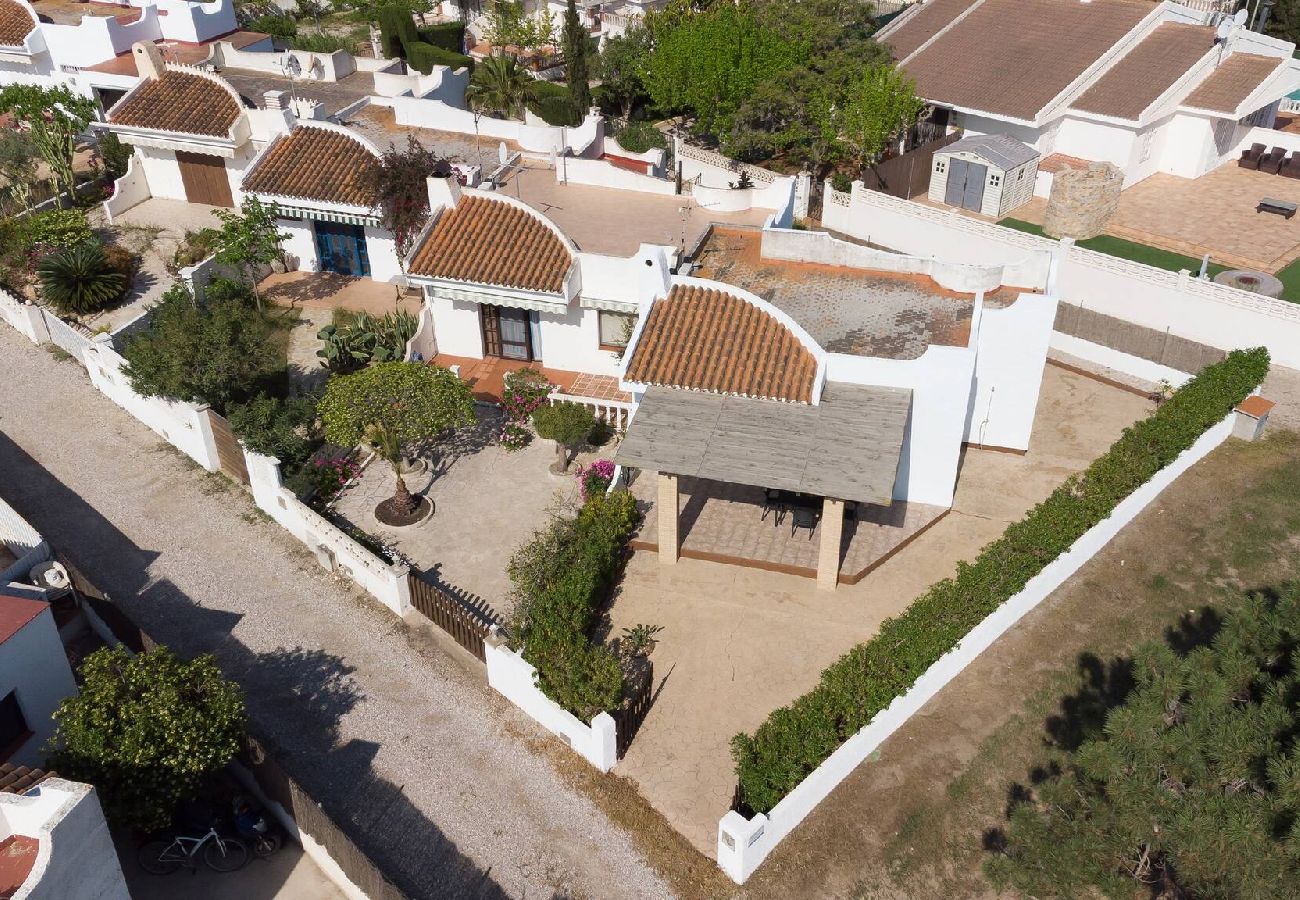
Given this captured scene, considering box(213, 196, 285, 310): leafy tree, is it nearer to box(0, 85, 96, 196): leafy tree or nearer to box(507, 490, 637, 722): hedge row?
box(0, 85, 96, 196): leafy tree

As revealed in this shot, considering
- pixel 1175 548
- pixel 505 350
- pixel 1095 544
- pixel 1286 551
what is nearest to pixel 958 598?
pixel 1095 544

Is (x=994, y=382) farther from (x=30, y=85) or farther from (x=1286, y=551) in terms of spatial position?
(x=30, y=85)

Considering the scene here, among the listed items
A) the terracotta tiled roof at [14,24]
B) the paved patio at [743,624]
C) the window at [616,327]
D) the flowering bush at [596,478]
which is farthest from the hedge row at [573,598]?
the terracotta tiled roof at [14,24]

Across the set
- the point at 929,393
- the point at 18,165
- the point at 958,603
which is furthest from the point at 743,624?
the point at 18,165

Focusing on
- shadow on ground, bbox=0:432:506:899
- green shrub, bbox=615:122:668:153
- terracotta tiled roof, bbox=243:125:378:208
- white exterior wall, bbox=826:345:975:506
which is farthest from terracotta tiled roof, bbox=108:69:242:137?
white exterior wall, bbox=826:345:975:506

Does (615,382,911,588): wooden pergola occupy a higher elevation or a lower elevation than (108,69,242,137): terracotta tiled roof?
lower

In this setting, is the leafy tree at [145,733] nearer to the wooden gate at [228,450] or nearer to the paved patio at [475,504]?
the paved patio at [475,504]
